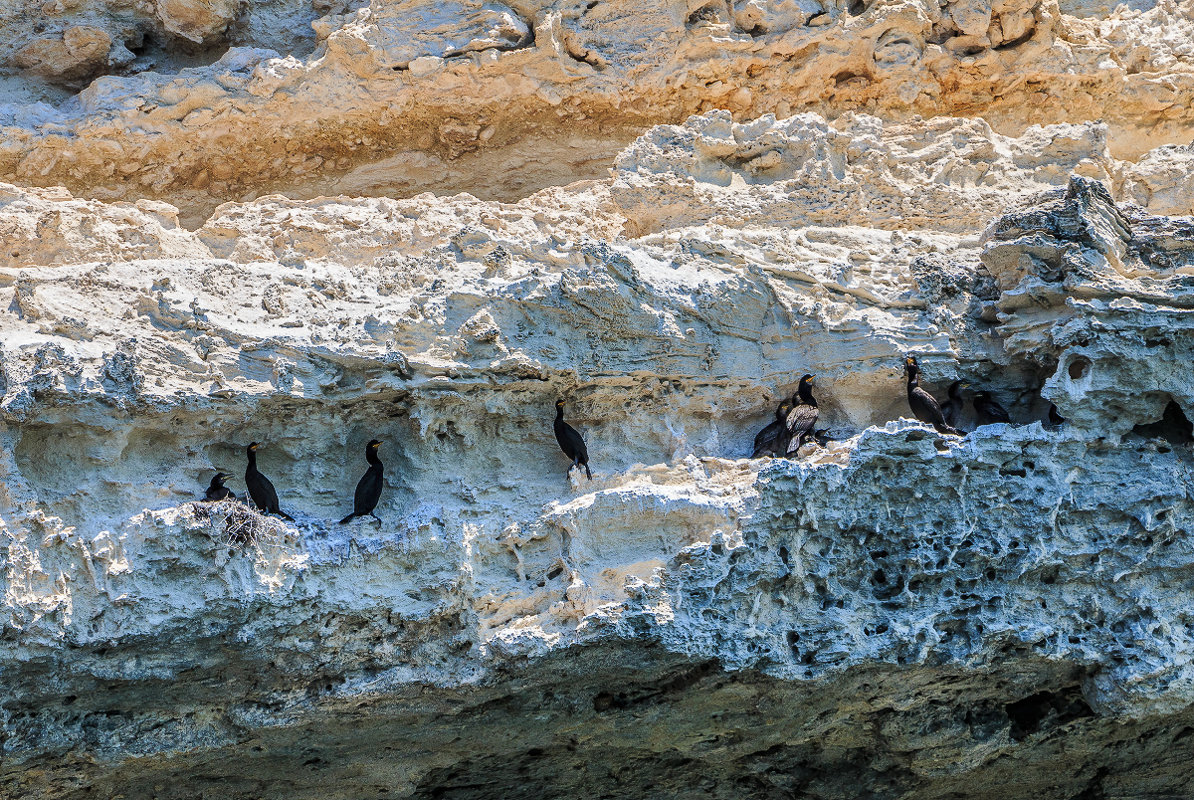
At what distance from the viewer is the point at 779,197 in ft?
28.3

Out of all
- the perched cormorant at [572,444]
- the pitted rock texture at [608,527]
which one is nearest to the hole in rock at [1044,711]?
the pitted rock texture at [608,527]

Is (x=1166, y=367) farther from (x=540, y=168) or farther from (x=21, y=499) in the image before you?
(x=21, y=499)

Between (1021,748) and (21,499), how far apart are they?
5.01 metres

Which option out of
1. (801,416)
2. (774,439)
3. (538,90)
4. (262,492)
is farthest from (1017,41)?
(262,492)

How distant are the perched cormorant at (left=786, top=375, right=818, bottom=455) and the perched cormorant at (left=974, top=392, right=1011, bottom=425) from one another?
83 centimetres

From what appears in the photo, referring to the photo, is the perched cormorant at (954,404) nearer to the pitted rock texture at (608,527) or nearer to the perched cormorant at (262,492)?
the pitted rock texture at (608,527)

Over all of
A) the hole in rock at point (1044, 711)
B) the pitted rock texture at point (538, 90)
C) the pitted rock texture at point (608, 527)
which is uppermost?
the pitted rock texture at point (538, 90)

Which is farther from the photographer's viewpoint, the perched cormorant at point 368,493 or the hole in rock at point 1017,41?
the hole in rock at point 1017,41

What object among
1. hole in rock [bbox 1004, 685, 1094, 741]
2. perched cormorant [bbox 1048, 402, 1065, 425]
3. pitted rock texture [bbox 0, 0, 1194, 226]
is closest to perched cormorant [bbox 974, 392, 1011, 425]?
perched cormorant [bbox 1048, 402, 1065, 425]

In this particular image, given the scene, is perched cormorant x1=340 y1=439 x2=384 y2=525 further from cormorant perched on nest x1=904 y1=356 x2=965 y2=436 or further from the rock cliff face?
cormorant perched on nest x1=904 y1=356 x2=965 y2=436

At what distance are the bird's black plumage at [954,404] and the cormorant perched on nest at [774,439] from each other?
2.71 ft

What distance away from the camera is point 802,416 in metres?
7.20

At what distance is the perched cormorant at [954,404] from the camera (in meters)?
7.38

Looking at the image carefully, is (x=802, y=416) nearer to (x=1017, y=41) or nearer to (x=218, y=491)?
(x=218, y=491)
